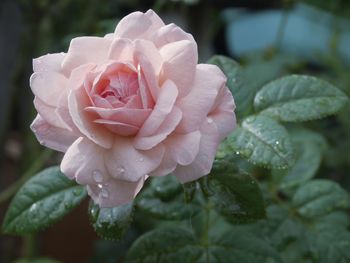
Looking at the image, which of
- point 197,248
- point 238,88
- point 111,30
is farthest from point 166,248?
point 111,30

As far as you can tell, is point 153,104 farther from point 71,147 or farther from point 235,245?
point 235,245

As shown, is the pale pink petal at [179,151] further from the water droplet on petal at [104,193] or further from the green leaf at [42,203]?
the green leaf at [42,203]

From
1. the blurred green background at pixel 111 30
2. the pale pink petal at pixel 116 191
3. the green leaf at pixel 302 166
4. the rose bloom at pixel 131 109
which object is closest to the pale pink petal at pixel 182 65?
the rose bloom at pixel 131 109

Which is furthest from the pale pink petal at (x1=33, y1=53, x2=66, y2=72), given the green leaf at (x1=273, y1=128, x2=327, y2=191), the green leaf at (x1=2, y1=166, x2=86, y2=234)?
the green leaf at (x1=273, y1=128, x2=327, y2=191)

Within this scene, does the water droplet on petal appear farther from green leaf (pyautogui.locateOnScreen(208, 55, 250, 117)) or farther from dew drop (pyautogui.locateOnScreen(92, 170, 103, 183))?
green leaf (pyautogui.locateOnScreen(208, 55, 250, 117))

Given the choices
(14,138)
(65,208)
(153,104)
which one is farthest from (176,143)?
(14,138)

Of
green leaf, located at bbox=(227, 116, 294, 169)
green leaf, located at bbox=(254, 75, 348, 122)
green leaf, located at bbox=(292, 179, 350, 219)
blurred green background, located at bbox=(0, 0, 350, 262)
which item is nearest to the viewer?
green leaf, located at bbox=(227, 116, 294, 169)
